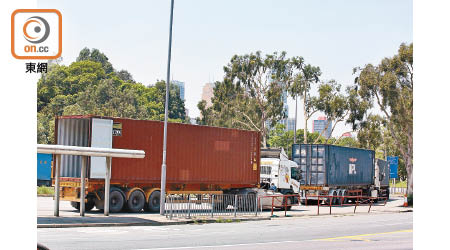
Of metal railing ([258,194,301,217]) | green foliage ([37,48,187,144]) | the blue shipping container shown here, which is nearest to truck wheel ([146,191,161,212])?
metal railing ([258,194,301,217])

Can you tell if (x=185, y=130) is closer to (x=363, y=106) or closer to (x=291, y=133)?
(x=363, y=106)

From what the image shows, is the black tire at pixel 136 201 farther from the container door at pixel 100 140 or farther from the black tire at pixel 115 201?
the container door at pixel 100 140

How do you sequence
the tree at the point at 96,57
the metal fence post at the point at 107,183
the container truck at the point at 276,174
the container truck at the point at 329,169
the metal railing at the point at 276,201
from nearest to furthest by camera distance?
the metal fence post at the point at 107,183 < the metal railing at the point at 276,201 < the container truck at the point at 276,174 < the container truck at the point at 329,169 < the tree at the point at 96,57

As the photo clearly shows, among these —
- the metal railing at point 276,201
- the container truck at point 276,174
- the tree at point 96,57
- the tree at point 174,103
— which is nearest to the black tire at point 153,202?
the metal railing at point 276,201

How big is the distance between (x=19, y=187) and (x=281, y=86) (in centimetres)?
6086

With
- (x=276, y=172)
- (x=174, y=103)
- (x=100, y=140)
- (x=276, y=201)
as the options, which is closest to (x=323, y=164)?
(x=276, y=172)

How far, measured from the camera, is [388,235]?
21562mm

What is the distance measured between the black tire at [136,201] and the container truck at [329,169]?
12.7m

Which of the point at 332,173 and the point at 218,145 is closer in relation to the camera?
the point at 218,145

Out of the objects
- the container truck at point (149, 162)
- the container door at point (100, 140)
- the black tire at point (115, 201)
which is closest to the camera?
the container door at point (100, 140)

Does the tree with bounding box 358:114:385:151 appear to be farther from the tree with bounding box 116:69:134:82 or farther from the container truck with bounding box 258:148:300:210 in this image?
the tree with bounding box 116:69:134:82

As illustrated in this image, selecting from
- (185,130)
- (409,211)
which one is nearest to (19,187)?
(185,130)

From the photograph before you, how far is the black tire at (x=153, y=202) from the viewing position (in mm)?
27734

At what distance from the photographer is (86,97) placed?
307 ft
